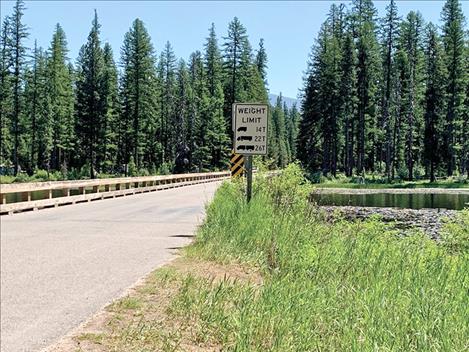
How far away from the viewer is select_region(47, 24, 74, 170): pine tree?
79188mm

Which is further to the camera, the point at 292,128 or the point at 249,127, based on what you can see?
the point at 292,128

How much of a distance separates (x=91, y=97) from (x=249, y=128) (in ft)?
199

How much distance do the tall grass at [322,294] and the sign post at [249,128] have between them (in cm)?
208

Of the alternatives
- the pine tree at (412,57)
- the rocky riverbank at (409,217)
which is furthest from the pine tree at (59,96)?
the rocky riverbank at (409,217)

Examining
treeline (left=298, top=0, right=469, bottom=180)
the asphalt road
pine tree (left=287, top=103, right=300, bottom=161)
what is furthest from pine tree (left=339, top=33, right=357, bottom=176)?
pine tree (left=287, top=103, right=300, bottom=161)

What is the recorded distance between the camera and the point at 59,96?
80562 millimetres

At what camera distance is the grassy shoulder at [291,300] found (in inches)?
182

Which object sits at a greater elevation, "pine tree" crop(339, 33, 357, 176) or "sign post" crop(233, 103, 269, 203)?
"pine tree" crop(339, 33, 357, 176)

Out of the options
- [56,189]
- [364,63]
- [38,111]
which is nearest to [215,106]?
[364,63]

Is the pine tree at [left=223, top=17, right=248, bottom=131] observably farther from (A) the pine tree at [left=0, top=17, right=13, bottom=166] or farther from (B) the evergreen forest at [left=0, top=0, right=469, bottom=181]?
(A) the pine tree at [left=0, top=17, right=13, bottom=166]

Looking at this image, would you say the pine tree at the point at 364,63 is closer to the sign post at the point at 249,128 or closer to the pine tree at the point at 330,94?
the pine tree at the point at 330,94

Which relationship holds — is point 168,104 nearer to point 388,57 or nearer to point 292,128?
point 388,57

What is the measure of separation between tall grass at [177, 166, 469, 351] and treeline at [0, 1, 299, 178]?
198 ft

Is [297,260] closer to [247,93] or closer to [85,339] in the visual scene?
[85,339]
